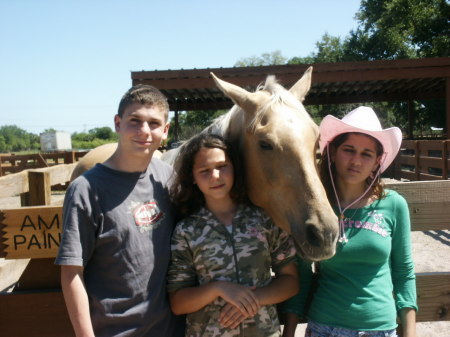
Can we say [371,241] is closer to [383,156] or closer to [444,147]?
[383,156]

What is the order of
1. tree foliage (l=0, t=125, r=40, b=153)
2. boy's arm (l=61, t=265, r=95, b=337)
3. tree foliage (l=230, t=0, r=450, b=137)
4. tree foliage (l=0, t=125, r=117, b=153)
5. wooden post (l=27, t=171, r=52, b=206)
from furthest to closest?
1. tree foliage (l=0, t=125, r=40, b=153)
2. tree foliage (l=0, t=125, r=117, b=153)
3. tree foliage (l=230, t=0, r=450, b=137)
4. wooden post (l=27, t=171, r=52, b=206)
5. boy's arm (l=61, t=265, r=95, b=337)

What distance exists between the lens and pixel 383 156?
212 centimetres

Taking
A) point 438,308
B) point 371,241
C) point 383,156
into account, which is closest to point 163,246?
point 371,241

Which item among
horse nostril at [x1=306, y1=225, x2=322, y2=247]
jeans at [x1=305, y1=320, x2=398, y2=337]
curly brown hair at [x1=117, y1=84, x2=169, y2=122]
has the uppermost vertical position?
curly brown hair at [x1=117, y1=84, x2=169, y2=122]

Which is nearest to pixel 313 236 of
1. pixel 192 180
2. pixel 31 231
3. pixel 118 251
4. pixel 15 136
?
pixel 192 180

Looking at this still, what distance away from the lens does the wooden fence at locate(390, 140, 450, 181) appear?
988cm

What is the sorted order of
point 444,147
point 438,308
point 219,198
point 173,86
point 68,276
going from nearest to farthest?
point 68,276
point 219,198
point 438,308
point 444,147
point 173,86

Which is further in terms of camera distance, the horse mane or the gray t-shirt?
the horse mane

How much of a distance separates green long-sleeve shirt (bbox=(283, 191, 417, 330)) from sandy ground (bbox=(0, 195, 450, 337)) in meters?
2.40

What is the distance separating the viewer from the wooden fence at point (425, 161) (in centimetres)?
988

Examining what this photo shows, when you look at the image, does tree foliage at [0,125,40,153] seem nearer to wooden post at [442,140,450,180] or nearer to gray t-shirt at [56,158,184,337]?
wooden post at [442,140,450,180]

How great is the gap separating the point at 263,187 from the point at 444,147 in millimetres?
9749

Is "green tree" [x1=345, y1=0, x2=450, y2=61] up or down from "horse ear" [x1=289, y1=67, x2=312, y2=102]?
Answer: up

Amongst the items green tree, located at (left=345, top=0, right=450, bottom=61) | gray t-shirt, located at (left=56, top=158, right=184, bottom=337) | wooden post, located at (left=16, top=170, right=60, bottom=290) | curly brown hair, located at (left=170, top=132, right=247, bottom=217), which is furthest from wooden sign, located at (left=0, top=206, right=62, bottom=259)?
green tree, located at (left=345, top=0, right=450, bottom=61)
